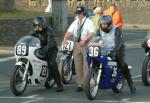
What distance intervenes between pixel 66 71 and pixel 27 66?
230cm

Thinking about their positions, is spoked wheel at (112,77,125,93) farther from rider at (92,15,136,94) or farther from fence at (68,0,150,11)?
fence at (68,0,150,11)

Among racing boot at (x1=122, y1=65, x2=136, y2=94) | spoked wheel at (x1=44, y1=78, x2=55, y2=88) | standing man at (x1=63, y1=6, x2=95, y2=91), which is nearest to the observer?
racing boot at (x1=122, y1=65, x2=136, y2=94)

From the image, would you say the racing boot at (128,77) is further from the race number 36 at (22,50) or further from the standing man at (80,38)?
→ the race number 36 at (22,50)

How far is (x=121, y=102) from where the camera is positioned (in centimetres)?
1212

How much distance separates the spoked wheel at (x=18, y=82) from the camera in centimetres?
1248

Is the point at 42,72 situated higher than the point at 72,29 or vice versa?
the point at 72,29

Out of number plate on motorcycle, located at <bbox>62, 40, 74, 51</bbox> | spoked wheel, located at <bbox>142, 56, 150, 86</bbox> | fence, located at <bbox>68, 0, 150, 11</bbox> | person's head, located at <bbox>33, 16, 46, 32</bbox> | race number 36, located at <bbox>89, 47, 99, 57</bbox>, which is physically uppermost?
person's head, located at <bbox>33, 16, 46, 32</bbox>

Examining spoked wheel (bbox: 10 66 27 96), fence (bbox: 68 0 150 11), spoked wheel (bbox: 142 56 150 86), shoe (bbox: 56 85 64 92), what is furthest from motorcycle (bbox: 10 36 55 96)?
fence (bbox: 68 0 150 11)

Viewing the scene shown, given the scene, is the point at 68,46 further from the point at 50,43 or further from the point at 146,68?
the point at 146,68

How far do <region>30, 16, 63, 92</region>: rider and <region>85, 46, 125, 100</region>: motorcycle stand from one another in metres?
1.07

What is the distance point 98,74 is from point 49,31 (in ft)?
5.63

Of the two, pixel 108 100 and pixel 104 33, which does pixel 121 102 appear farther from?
pixel 104 33

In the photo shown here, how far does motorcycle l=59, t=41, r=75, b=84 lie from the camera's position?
1480 cm

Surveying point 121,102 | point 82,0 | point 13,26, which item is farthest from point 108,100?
point 82,0
